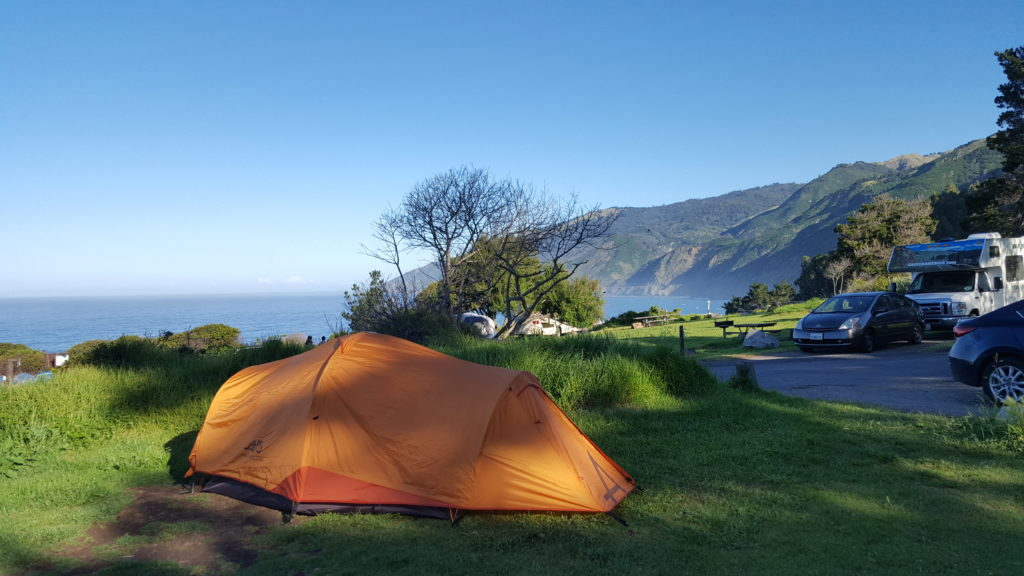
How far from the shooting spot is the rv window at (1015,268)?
19.3m

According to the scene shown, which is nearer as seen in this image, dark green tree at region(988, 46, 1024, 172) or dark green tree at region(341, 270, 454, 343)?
dark green tree at region(341, 270, 454, 343)

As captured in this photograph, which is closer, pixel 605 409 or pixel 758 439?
pixel 758 439

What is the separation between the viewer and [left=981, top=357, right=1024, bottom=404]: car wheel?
8.62 meters

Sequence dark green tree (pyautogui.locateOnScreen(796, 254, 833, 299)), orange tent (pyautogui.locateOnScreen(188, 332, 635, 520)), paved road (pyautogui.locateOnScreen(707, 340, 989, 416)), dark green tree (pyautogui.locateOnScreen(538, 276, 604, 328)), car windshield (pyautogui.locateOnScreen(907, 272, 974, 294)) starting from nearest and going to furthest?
orange tent (pyautogui.locateOnScreen(188, 332, 635, 520))
paved road (pyautogui.locateOnScreen(707, 340, 989, 416))
car windshield (pyautogui.locateOnScreen(907, 272, 974, 294))
dark green tree (pyautogui.locateOnScreen(538, 276, 604, 328))
dark green tree (pyautogui.locateOnScreen(796, 254, 833, 299))

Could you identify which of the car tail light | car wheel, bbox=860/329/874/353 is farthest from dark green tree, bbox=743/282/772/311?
the car tail light

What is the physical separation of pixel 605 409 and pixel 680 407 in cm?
117

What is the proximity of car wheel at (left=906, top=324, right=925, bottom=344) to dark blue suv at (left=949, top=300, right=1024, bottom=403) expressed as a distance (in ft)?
32.0

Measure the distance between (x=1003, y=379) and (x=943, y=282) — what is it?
1248 centimetres

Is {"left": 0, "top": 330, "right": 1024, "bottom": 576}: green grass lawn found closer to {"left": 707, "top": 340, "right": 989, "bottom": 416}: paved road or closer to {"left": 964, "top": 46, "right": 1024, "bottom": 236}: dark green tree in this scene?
{"left": 707, "top": 340, "right": 989, "bottom": 416}: paved road

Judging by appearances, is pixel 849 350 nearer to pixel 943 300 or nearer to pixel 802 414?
pixel 943 300

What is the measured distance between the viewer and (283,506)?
5.88 m

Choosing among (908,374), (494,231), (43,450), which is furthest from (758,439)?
(494,231)

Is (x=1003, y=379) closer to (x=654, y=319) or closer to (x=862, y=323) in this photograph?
(x=862, y=323)

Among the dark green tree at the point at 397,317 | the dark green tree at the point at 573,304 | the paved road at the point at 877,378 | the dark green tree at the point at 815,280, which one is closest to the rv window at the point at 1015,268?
the paved road at the point at 877,378
